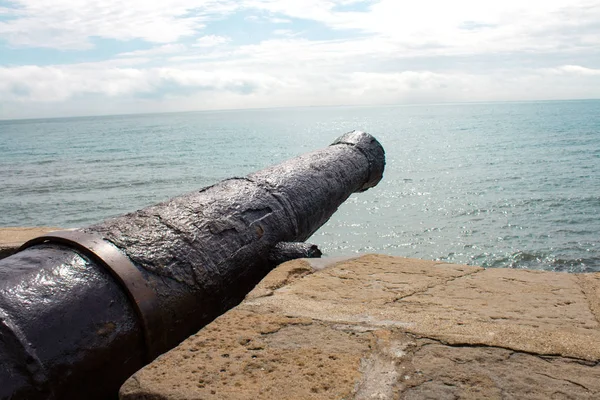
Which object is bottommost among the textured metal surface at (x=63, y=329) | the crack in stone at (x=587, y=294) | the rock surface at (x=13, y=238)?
the rock surface at (x=13, y=238)

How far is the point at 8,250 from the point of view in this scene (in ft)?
15.7

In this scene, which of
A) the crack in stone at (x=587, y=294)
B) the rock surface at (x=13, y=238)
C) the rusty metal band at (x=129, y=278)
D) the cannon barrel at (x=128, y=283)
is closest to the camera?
the cannon barrel at (x=128, y=283)

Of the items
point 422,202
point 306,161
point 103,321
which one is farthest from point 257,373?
point 422,202

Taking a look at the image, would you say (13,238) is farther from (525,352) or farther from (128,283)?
(525,352)

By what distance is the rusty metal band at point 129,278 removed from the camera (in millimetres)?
2279

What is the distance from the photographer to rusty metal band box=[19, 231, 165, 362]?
7.48ft

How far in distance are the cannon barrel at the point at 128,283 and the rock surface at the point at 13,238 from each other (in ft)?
7.54

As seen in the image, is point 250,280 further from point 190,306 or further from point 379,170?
point 379,170

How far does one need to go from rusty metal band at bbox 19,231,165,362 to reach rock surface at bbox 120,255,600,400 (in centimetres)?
22

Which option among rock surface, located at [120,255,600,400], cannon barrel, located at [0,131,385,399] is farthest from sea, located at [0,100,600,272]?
rock surface, located at [120,255,600,400]

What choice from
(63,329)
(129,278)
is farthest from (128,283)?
(63,329)

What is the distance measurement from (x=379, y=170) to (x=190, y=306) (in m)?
3.35

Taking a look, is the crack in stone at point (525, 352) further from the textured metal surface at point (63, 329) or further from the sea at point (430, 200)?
the sea at point (430, 200)

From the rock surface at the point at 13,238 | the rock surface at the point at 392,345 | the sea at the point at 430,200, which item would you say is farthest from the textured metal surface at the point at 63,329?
the sea at the point at 430,200
